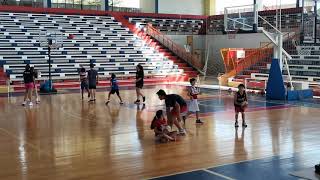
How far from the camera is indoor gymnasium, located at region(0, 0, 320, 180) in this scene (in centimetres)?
843

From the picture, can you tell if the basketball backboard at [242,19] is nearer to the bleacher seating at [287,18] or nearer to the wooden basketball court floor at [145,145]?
the wooden basketball court floor at [145,145]

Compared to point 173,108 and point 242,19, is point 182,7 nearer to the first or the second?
point 242,19

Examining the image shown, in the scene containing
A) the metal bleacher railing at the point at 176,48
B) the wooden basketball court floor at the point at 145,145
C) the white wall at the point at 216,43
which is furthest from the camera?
the metal bleacher railing at the point at 176,48

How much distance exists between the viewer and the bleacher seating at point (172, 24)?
3450 cm

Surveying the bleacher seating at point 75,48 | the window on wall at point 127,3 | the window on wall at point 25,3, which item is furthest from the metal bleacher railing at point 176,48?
the window on wall at point 25,3

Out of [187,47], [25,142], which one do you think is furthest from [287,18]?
[25,142]

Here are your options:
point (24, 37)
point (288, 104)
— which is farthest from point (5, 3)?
point (288, 104)

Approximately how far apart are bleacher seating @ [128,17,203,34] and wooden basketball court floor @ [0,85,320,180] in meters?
19.0

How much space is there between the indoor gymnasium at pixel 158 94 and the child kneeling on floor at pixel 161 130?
0.02 metres

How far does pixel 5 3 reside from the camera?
1276 inches

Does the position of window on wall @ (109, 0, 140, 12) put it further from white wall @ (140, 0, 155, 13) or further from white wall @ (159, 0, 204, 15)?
white wall @ (159, 0, 204, 15)

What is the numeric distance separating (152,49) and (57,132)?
20.6 meters

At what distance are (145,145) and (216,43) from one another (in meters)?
24.9

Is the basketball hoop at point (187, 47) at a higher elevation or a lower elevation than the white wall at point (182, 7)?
lower
